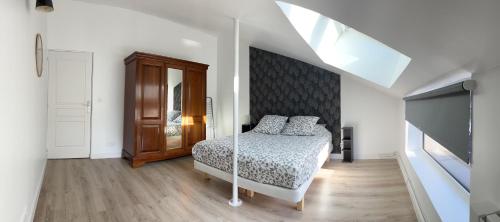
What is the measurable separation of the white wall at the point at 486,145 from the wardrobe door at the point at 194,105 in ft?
13.1

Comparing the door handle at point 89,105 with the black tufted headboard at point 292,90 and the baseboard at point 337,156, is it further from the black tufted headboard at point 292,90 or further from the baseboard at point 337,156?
the baseboard at point 337,156

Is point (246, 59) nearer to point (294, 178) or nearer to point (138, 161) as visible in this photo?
point (138, 161)

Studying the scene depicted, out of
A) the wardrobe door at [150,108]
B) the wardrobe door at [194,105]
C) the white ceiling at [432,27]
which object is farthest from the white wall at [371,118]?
the wardrobe door at [150,108]

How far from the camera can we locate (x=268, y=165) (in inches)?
91.7

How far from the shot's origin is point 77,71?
4223mm

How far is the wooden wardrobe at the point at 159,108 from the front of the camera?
3893 millimetres

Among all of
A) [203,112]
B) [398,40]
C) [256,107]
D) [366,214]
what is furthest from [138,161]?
[398,40]

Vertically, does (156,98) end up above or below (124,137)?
above

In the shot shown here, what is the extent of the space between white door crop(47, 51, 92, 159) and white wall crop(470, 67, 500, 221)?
4.95 m

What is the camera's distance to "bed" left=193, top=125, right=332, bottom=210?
2.21m

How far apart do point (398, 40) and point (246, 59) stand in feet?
12.7

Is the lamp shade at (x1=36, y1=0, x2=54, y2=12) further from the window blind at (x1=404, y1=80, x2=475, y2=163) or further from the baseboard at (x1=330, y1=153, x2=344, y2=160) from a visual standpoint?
the baseboard at (x1=330, y1=153, x2=344, y2=160)

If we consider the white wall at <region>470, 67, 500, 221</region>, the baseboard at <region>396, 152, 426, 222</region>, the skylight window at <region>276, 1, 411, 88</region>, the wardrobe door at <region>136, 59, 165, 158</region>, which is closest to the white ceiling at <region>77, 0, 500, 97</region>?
the white wall at <region>470, 67, 500, 221</region>

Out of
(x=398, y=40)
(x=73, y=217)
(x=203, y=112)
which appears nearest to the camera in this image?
(x=398, y=40)
